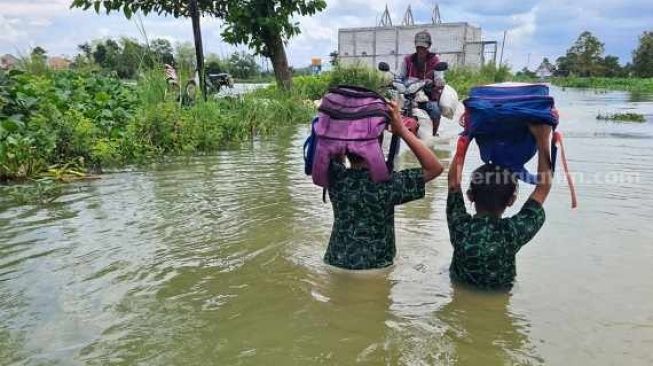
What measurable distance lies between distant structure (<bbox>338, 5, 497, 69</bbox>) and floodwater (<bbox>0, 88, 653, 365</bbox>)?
3637 centimetres

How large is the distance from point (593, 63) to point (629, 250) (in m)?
65.4

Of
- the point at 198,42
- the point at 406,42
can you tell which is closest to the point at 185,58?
the point at 198,42

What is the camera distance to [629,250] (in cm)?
412

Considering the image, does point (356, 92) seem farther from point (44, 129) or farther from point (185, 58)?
point (185, 58)

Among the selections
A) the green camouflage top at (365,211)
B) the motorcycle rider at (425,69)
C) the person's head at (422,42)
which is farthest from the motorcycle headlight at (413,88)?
the green camouflage top at (365,211)

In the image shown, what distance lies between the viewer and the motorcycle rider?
610cm

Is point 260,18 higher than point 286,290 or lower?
higher

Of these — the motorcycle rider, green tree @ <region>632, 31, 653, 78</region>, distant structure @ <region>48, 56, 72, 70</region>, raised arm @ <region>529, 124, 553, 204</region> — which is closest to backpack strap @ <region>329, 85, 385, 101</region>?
raised arm @ <region>529, 124, 553, 204</region>

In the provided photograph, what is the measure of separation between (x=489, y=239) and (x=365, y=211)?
730 millimetres

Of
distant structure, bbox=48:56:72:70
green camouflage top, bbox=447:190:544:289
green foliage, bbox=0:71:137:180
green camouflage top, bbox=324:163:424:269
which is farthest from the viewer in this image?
distant structure, bbox=48:56:72:70

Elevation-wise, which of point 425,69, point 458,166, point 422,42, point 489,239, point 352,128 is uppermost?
point 422,42

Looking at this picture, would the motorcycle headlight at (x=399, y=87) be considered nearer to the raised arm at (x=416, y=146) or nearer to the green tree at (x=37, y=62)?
the raised arm at (x=416, y=146)

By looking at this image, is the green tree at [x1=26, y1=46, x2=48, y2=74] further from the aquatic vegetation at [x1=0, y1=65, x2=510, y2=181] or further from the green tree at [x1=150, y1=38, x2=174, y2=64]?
the green tree at [x1=150, y1=38, x2=174, y2=64]

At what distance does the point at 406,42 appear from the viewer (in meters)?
43.4
